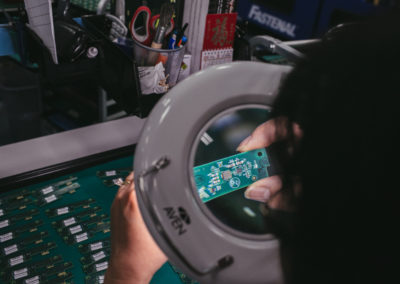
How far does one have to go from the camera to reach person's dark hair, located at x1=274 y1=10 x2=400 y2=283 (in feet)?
1.13

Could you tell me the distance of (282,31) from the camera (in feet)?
14.4

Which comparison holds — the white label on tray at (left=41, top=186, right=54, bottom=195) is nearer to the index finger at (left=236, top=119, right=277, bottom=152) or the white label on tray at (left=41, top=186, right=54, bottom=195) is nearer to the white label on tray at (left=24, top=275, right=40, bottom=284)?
the white label on tray at (left=24, top=275, right=40, bottom=284)

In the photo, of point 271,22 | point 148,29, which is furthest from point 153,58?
point 271,22

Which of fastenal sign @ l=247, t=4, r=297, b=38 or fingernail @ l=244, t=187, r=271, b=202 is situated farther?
fastenal sign @ l=247, t=4, r=297, b=38

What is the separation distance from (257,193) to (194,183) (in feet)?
1.11

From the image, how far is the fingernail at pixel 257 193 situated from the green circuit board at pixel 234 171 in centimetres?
6

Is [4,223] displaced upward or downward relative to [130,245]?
downward

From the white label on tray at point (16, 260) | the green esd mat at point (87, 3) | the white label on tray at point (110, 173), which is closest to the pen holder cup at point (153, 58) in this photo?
the white label on tray at point (110, 173)

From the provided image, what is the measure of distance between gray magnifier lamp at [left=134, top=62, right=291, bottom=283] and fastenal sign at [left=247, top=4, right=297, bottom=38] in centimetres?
401

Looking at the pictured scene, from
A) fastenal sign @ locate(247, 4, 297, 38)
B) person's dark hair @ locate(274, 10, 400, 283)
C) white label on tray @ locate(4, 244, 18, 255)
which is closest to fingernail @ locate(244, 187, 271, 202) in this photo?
person's dark hair @ locate(274, 10, 400, 283)

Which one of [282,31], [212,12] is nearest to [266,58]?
[212,12]

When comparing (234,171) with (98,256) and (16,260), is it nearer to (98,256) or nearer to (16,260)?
(98,256)

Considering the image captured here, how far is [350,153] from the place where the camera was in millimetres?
354

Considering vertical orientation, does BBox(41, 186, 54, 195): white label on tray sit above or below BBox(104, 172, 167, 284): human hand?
below
